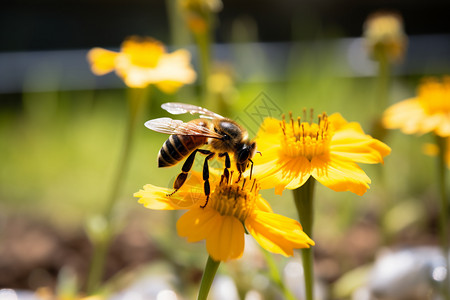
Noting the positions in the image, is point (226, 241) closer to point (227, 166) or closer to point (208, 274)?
point (208, 274)

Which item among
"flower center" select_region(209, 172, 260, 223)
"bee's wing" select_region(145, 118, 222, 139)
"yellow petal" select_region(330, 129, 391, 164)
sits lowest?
"flower center" select_region(209, 172, 260, 223)

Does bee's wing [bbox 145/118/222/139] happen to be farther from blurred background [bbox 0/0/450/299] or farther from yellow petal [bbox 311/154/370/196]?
yellow petal [bbox 311/154/370/196]

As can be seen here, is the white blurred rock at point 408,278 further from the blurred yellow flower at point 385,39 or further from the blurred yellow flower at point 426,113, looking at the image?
the blurred yellow flower at point 385,39

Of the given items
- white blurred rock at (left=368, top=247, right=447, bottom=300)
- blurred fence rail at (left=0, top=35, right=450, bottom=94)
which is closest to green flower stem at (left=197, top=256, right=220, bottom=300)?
white blurred rock at (left=368, top=247, right=447, bottom=300)

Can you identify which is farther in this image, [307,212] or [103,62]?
[103,62]


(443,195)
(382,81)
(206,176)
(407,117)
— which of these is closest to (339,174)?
(206,176)

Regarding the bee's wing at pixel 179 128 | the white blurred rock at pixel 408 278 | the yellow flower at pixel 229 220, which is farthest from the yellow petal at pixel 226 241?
the white blurred rock at pixel 408 278
